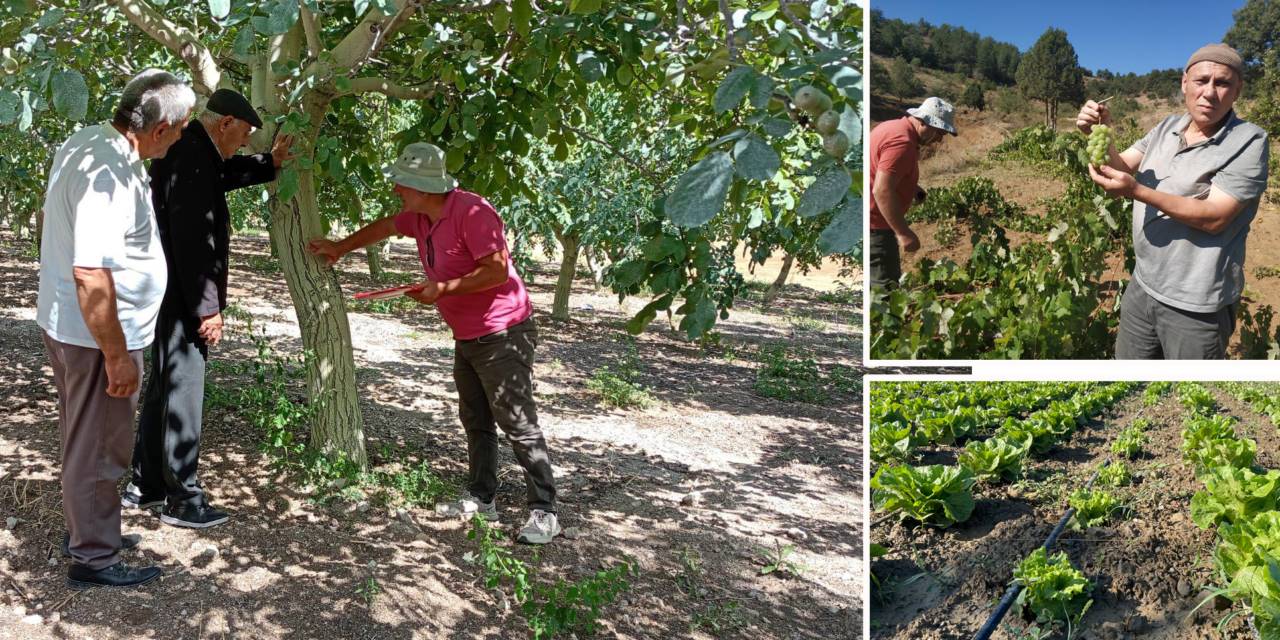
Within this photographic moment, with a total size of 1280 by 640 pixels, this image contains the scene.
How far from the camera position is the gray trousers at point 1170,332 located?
3.77 feet

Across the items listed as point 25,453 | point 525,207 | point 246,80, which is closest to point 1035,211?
point 25,453

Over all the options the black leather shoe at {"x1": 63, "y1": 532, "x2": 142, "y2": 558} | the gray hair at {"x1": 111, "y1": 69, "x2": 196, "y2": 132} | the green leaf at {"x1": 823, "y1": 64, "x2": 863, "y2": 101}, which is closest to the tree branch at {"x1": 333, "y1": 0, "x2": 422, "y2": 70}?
the gray hair at {"x1": 111, "y1": 69, "x2": 196, "y2": 132}

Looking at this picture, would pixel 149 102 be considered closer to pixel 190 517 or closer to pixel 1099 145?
pixel 190 517

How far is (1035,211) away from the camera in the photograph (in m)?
1.27

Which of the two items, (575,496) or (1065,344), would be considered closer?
(1065,344)

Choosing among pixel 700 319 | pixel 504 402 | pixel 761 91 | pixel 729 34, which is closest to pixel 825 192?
pixel 761 91

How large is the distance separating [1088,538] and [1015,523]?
203 millimetres

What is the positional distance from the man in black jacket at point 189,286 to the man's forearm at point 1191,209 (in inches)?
109

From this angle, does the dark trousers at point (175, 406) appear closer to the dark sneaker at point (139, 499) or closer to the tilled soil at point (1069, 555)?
the dark sneaker at point (139, 499)

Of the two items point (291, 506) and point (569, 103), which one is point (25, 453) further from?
point (569, 103)

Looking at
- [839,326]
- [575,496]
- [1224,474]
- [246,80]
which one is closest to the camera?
[1224,474]

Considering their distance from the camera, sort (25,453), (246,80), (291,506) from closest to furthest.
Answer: (291,506)
(25,453)
(246,80)

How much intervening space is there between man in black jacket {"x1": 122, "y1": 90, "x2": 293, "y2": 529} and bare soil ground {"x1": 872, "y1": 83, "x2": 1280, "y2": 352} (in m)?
2.56

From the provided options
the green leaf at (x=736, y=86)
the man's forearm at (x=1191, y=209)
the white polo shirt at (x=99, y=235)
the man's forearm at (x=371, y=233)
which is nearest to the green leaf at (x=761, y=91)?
the green leaf at (x=736, y=86)
